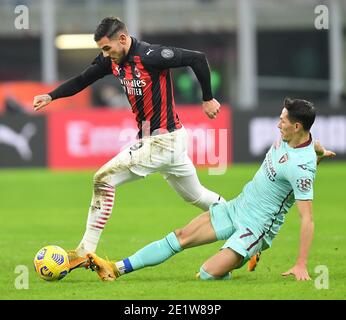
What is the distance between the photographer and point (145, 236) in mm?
12680

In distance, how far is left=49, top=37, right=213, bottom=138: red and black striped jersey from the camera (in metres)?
9.67

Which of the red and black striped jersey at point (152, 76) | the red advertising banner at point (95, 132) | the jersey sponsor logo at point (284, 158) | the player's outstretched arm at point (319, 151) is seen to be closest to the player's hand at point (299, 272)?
the jersey sponsor logo at point (284, 158)

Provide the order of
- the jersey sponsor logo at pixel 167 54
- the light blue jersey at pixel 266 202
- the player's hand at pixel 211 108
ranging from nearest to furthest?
1. the light blue jersey at pixel 266 202
2. the jersey sponsor logo at pixel 167 54
3. the player's hand at pixel 211 108

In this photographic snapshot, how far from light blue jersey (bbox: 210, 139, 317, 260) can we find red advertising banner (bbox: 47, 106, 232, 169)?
46.9 feet

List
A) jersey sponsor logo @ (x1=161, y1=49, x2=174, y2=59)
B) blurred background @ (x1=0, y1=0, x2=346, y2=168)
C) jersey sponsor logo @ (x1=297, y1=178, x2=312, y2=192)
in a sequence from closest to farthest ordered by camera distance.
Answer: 1. jersey sponsor logo @ (x1=297, y1=178, x2=312, y2=192)
2. jersey sponsor logo @ (x1=161, y1=49, x2=174, y2=59)
3. blurred background @ (x1=0, y1=0, x2=346, y2=168)

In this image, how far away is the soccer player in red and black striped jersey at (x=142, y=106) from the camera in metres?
9.54

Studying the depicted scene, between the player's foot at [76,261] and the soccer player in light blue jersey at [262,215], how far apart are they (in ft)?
0.48

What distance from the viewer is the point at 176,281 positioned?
9062mm

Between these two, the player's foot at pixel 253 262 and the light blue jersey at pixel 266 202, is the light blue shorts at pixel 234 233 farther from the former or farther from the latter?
the player's foot at pixel 253 262

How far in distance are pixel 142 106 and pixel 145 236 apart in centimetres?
316

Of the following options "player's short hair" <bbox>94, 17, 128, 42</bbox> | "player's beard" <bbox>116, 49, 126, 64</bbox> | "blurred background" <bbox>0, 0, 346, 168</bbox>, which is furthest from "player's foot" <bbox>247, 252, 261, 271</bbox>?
"blurred background" <bbox>0, 0, 346, 168</bbox>

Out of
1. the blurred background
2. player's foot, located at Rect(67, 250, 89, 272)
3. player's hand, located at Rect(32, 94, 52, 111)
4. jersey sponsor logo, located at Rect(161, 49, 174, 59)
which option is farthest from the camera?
the blurred background

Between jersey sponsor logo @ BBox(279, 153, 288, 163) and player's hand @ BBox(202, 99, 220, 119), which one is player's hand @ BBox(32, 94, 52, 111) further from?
jersey sponsor logo @ BBox(279, 153, 288, 163)

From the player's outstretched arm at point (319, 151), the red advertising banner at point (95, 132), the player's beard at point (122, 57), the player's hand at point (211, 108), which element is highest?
the player's beard at point (122, 57)
